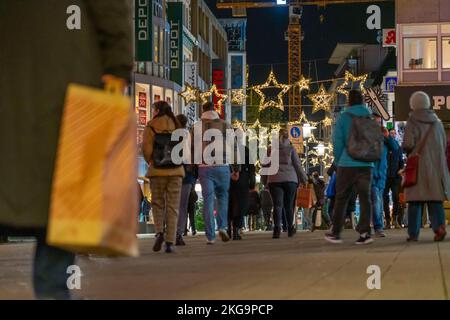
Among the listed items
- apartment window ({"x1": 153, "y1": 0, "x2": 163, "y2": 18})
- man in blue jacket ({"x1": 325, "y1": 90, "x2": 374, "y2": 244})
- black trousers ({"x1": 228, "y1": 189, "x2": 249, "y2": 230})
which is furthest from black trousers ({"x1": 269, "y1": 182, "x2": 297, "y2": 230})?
apartment window ({"x1": 153, "y1": 0, "x2": 163, "y2": 18})

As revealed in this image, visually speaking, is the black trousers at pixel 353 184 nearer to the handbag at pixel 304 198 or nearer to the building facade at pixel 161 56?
the handbag at pixel 304 198

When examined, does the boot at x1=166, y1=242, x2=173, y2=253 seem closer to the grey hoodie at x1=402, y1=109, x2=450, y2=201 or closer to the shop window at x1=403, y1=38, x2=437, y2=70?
the grey hoodie at x1=402, y1=109, x2=450, y2=201

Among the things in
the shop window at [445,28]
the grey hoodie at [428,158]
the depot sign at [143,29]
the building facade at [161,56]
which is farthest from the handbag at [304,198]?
the depot sign at [143,29]

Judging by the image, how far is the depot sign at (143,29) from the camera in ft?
152

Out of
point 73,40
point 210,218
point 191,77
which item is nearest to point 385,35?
point 191,77

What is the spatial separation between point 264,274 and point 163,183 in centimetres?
499

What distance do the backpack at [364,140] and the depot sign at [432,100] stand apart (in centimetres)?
2743

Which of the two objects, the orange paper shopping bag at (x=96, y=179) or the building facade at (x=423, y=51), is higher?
the building facade at (x=423, y=51)

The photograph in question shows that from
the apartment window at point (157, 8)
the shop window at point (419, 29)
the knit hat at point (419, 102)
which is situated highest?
the apartment window at point (157, 8)

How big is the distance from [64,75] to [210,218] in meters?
11.6

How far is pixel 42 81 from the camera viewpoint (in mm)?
5379

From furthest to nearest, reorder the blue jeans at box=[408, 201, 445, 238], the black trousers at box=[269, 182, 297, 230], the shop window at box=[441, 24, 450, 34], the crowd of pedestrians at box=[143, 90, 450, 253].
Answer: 1. the shop window at box=[441, 24, 450, 34]
2. the black trousers at box=[269, 182, 297, 230]
3. the blue jeans at box=[408, 201, 445, 238]
4. the crowd of pedestrians at box=[143, 90, 450, 253]

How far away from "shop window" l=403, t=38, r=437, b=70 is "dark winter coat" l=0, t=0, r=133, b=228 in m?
39.8

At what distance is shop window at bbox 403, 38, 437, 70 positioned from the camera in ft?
146
